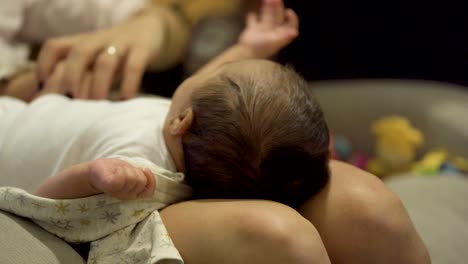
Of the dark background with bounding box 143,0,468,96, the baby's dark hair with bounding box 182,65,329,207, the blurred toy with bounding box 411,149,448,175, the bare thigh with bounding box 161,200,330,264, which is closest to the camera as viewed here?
the bare thigh with bounding box 161,200,330,264

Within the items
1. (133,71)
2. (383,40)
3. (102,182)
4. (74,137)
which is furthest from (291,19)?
(383,40)

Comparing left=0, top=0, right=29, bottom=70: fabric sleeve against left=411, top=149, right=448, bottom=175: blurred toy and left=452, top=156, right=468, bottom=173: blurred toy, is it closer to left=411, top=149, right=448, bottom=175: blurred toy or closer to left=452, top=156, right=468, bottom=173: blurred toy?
left=411, top=149, right=448, bottom=175: blurred toy

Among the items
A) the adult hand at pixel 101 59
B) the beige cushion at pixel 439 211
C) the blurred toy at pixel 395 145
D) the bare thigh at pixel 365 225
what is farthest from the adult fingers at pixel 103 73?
the blurred toy at pixel 395 145

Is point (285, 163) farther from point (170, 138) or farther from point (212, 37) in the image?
point (212, 37)

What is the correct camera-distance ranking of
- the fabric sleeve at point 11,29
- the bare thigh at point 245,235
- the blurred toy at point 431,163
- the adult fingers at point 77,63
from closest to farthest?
the bare thigh at point 245,235 → the adult fingers at point 77,63 → the fabric sleeve at point 11,29 → the blurred toy at point 431,163

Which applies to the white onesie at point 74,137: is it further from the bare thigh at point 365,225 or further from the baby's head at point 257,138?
the bare thigh at point 365,225

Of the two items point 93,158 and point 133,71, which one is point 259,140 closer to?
point 93,158

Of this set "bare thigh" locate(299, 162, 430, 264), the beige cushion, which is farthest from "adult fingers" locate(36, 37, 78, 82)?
the beige cushion

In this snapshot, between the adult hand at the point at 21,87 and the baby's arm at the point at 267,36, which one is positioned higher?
the baby's arm at the point at 267,36

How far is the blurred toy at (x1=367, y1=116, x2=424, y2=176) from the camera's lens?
1432 mm

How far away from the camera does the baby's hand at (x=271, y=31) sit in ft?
3.36

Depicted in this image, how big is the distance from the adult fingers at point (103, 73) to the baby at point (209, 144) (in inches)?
7.0

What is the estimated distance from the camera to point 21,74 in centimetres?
113

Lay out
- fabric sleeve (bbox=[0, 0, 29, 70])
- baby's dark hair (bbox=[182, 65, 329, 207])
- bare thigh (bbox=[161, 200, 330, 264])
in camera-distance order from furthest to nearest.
Answer: fabric sleeve (bbox=[0, 0, 29, 70]) → baby's dark hair (bbox=[182, 65, 329, 207]) → bare thigh (bbox=[161, 200, 330, 264])
